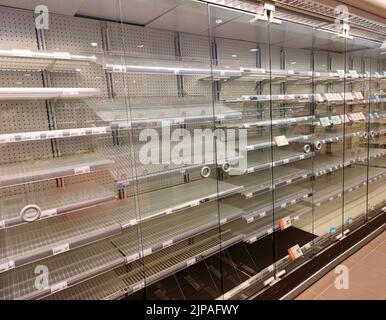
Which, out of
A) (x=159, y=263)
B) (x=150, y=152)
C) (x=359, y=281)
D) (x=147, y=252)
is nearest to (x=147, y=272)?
(x=159, y=263)

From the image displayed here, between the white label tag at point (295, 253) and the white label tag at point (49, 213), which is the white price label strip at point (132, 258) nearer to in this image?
the white label tag at point (49, 213)

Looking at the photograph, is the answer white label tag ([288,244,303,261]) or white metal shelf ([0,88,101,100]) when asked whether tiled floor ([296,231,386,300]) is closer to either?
white label tag ([288,244,303,261])

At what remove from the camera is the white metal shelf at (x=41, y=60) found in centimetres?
120

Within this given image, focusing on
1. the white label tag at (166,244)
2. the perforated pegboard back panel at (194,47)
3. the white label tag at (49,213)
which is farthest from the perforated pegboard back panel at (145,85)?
the white label tag at (166,244)

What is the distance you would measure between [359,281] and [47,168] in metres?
2.54

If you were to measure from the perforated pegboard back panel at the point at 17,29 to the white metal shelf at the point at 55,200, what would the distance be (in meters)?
0.92

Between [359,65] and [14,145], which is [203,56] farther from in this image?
[359,65]

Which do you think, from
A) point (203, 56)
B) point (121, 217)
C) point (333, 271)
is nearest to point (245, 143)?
point (203, 56)

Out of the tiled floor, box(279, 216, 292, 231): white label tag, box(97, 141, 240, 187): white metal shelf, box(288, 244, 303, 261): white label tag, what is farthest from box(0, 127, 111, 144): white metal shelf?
the tiled floor

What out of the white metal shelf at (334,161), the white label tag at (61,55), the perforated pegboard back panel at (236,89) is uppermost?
the white label tag at (61,55)

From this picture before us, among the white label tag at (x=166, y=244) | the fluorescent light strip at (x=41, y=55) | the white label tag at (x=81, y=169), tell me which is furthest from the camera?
the white label tag at (x=166, y=244)

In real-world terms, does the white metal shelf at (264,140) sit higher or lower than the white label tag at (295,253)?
higher

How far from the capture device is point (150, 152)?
6.32ft
